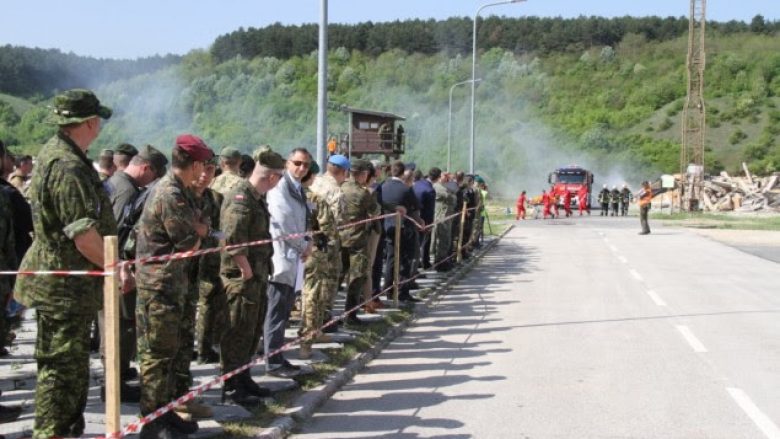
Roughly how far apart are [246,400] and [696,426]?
324cm

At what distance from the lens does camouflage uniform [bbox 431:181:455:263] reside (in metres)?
16.5

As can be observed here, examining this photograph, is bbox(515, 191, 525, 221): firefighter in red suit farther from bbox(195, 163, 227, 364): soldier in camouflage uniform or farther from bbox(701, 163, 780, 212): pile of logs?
bbox(195, 163, 227, 364): soldier in camouflage uniform

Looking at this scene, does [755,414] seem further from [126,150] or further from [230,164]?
[126,150]

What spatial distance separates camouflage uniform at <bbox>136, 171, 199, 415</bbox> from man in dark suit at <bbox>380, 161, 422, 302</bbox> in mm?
6937

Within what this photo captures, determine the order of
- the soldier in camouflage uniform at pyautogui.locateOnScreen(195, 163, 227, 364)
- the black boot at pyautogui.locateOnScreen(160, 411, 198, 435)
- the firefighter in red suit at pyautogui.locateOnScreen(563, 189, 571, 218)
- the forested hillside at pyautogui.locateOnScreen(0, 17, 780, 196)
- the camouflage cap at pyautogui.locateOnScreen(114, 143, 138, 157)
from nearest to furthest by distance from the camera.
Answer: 1. the black boot at pyautogui.locateOnScreen(160, 411, 198, 435)
2. the soldier in camouflage uniform at pyautogui.locateOnScreen(195, 163, 227, 364)
3. the camouflage cap at pyautogui.locateOnScreen(114, 143, 138, 157)
4. the firefighter in red suit at pyautogui.locateOnScreen(563, 189, 571, 218)
5. the forested hillside at pyautogui.locateOnScreen(0, 17, 780, 196)

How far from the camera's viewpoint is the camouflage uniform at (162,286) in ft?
16.7

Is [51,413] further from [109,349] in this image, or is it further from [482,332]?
[482,332]

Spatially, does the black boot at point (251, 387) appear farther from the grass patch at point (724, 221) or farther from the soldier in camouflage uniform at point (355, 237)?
the grass patch at point (724, 221)

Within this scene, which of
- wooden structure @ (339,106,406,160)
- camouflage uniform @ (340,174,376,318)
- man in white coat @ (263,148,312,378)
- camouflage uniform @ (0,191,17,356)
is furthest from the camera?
wooden structure @ (339,106,406,160)

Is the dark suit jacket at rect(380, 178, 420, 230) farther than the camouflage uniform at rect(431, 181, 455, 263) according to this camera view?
No

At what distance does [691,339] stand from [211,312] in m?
5.66

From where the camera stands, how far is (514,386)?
754 centimetres

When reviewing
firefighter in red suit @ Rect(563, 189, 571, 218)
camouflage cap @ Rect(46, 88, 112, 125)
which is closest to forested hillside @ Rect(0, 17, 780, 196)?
firefighter in red suit @ Rect(563, 189, 571, 218)

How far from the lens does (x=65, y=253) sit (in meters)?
4.47
